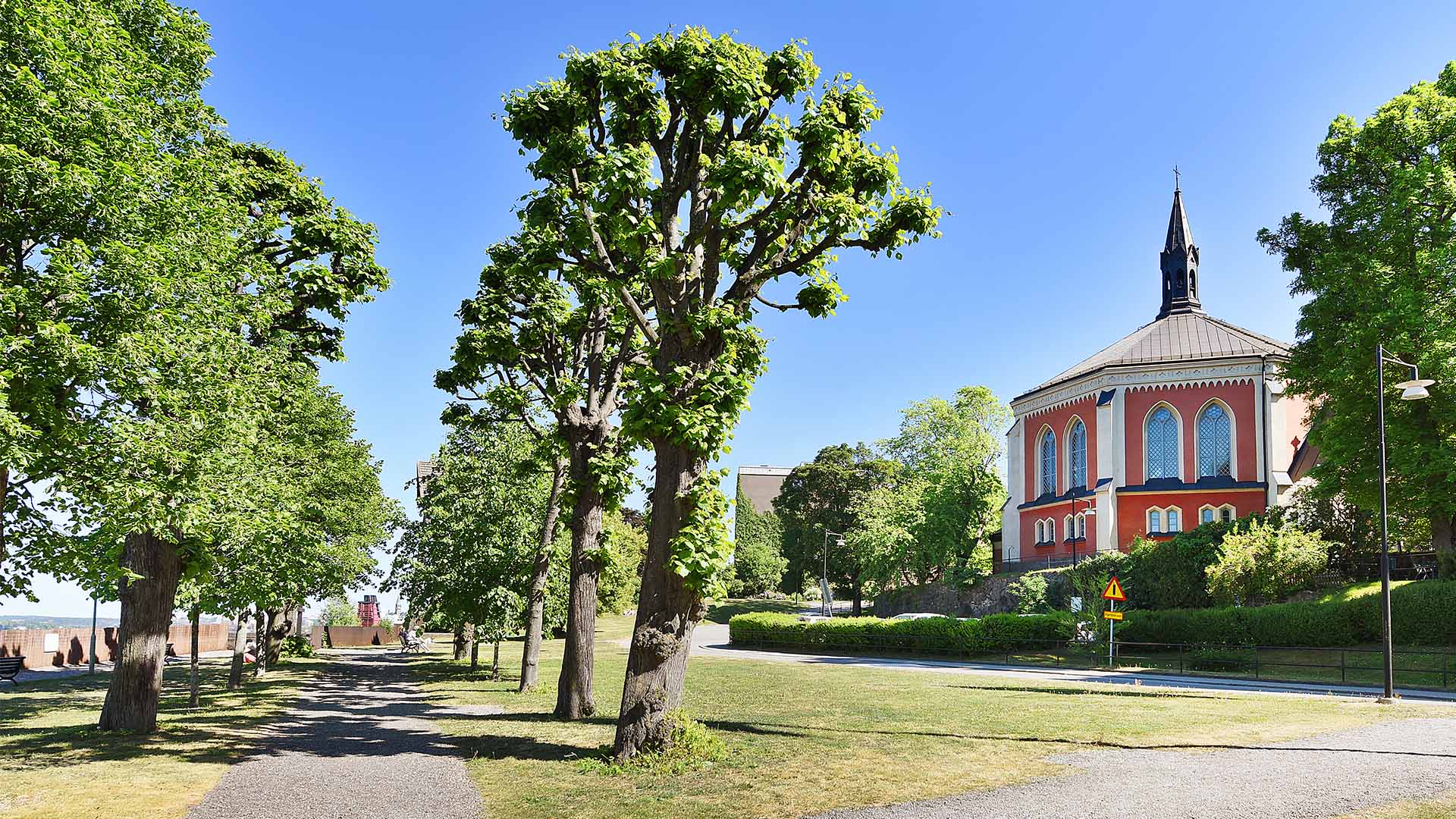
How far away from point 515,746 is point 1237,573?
88.7 ft

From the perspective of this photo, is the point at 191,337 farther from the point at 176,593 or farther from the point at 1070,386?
the point at 1070,386

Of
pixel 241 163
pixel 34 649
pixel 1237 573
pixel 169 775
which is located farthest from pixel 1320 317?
pixel 34 649

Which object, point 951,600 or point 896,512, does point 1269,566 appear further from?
point 896,512

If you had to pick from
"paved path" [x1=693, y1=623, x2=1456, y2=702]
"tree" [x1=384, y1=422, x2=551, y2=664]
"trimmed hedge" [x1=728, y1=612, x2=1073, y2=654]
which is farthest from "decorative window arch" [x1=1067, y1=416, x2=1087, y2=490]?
"tree" [x1=384, y1=422, x2=551, y2=664]

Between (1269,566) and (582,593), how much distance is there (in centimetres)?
2498

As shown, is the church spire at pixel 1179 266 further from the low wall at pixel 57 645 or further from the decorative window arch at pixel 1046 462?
the low wall at pixel 57 645

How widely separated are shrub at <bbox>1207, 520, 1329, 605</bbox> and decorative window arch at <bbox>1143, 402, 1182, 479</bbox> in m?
16.4

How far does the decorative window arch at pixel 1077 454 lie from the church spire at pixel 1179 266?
1047 centimetres

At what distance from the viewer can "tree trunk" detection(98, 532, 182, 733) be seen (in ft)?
48.6

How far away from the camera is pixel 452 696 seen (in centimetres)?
2206

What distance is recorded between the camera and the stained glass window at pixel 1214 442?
47.8 meters

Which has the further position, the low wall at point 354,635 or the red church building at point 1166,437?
the low wall at point 354,635

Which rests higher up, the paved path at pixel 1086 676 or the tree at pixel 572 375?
the tree at pixel 572 375

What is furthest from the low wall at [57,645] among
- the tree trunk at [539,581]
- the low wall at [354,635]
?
the low wall at [354,635]
